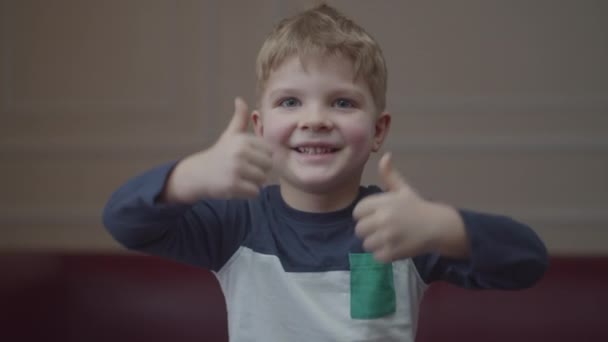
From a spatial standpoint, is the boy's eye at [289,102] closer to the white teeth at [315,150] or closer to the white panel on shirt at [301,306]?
the white teeth at [315,150]

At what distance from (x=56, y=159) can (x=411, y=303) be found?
1.74 metres

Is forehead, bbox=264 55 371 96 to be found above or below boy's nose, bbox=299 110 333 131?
above

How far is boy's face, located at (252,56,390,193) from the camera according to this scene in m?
0.88

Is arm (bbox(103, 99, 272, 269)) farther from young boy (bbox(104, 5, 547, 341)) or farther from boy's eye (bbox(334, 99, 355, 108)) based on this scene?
boy's eye (bbox(334, 99, 355, 108))

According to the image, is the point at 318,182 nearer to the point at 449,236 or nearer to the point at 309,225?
the point at 309,225

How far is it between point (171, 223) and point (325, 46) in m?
0.31

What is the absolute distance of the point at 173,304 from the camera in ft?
5.12

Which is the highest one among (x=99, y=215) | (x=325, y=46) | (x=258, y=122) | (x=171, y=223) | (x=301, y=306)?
(x=325, y=46)

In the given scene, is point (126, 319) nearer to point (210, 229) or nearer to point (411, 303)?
point (210, 229)

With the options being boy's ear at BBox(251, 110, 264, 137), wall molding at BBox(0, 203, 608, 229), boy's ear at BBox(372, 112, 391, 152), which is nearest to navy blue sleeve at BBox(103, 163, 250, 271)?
boy's ear at BBox(251, 110, 264, 137)

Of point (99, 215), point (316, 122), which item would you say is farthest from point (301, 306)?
point (99, 215)

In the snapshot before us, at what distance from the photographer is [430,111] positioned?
209 centimetres

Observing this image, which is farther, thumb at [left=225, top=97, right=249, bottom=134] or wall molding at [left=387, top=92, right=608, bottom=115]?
wall molding at [left=387, top=92, right=608, bottom=115]

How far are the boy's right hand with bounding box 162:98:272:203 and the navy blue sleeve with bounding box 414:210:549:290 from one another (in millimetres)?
234
